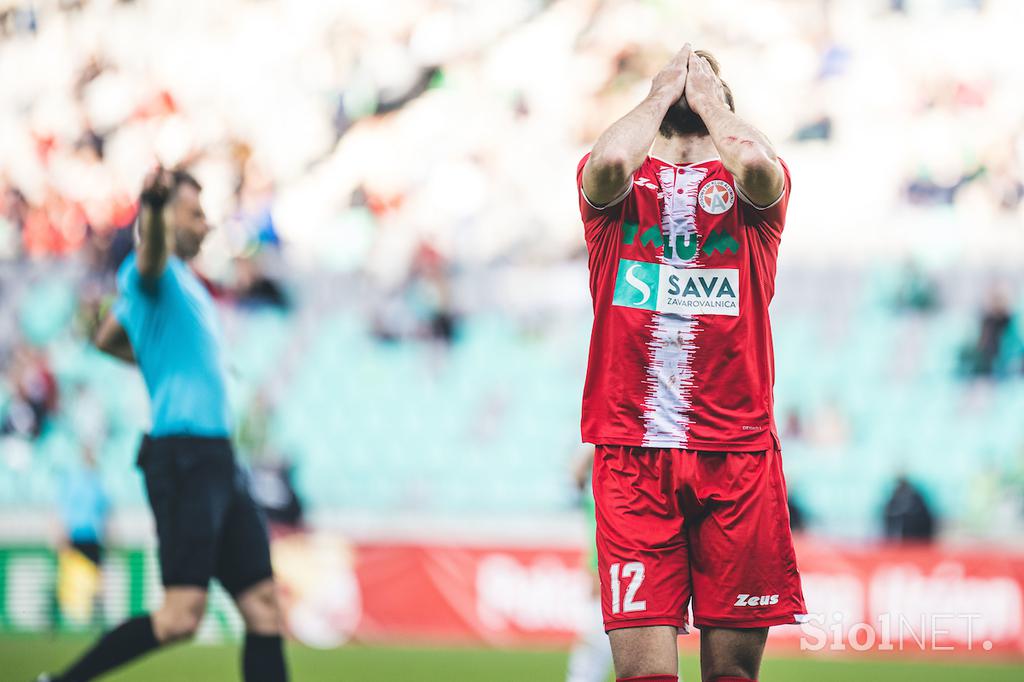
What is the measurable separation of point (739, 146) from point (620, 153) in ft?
1.10

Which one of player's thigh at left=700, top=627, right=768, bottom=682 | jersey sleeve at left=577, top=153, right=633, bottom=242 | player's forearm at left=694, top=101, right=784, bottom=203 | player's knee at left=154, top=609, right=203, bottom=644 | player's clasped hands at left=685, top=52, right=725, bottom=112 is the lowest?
player's knee at left=154, top=609, right=203, bottom=644

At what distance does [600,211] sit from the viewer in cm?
389

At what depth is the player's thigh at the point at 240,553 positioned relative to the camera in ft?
17.7

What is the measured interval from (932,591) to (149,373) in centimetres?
812

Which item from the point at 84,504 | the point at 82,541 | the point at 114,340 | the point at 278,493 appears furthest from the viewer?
the point at 278,493

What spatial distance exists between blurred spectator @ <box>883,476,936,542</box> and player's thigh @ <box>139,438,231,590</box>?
959 cm

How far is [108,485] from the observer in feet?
49.9

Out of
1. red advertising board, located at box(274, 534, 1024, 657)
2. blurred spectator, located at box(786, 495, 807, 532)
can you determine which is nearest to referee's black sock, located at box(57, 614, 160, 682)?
red advertising board, located at box(274, 534, 1024, 657)

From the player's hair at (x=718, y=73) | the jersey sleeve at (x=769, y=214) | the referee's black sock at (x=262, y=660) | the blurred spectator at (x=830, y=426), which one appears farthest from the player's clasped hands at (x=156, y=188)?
the blurred spectator at (x=830, y=426)

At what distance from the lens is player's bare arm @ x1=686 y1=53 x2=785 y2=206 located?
3.68m

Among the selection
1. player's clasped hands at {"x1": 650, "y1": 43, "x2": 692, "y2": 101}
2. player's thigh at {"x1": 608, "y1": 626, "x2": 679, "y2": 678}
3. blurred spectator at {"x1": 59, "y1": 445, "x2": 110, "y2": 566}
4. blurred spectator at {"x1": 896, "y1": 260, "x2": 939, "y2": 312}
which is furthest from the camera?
blurred spectator at {"x1": 896, "y1": 260, "x2": 939, "y2": 312}

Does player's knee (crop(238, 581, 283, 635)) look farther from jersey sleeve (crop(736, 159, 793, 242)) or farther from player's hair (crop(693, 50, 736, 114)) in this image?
player's hair (crop(693, 50, 736, 114))

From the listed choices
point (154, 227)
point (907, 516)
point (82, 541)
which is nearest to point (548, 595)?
point (907, 516)

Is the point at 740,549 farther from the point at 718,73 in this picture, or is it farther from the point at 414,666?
the point at 414,666
